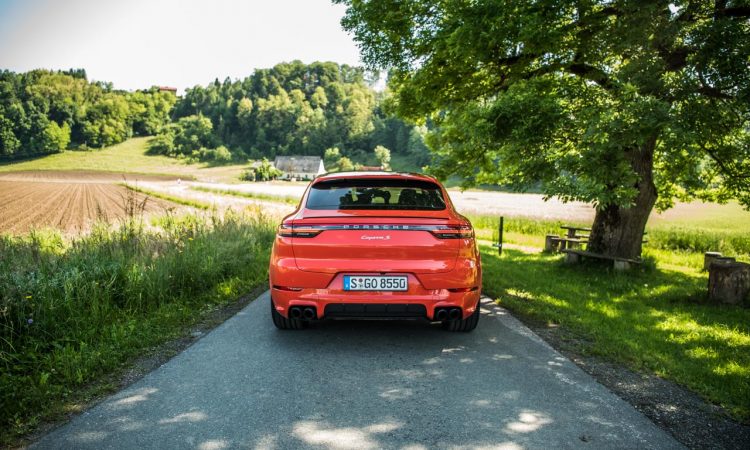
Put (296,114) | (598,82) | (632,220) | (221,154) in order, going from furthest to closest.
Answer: (296,114), (221,154), (632,220), (598,82)

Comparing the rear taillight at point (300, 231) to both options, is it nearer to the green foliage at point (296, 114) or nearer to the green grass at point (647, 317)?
the green grass at point (647, 317)

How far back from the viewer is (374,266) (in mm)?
4016

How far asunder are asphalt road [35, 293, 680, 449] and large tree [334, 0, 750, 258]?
11.4 ft

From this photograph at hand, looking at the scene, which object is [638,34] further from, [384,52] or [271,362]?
[271,362]

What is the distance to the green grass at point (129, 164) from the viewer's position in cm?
5866

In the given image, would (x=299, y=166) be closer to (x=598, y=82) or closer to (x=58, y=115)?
(x=58, y=115)

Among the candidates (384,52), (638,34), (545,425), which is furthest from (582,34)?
(545,425)

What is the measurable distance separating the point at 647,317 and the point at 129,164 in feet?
295

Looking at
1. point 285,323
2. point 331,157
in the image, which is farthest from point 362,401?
point 331,157

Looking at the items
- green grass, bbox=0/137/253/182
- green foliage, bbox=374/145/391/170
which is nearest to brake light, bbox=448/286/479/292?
green grass, bbox=0/137/253/182

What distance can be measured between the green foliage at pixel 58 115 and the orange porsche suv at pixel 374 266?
39.9m

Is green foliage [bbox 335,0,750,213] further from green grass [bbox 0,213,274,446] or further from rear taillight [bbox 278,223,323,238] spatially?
green grass [bbox 0,213,274,446]

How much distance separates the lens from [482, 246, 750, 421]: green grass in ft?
12.8

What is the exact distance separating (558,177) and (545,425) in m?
4.85
